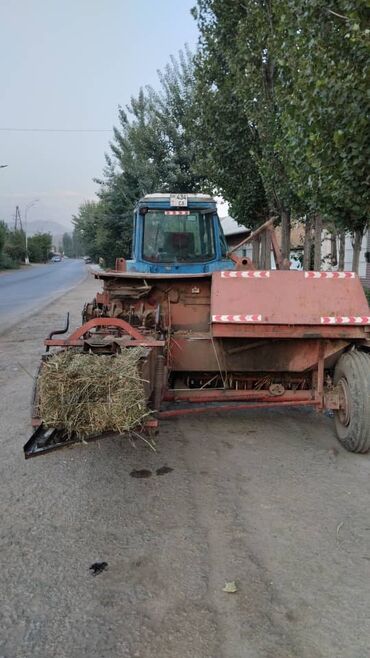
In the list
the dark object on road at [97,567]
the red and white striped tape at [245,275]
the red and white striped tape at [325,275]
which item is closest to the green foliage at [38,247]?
the red and white striped tape at [245,275]

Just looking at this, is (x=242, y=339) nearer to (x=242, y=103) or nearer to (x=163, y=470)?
(x=163, y=470)

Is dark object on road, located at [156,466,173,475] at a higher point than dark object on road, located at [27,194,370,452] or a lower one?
lower

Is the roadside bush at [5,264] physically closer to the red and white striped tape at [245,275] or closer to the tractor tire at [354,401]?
the red and white striped tape at [245,275]

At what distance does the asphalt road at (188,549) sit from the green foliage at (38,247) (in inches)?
3561

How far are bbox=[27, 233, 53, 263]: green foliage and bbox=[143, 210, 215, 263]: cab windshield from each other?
286 ft

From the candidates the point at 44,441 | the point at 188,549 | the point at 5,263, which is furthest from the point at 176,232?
the point at 5,263

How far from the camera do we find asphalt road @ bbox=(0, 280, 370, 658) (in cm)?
264

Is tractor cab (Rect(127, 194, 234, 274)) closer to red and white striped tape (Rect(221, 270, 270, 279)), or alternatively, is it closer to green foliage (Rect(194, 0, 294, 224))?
red and white striped tape (Rect(221, 270, 270, 279))

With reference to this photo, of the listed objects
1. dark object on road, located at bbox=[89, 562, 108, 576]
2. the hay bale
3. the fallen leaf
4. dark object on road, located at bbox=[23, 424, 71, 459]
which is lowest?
dark object on road, located at bbox=[89, 562, 108, 576]

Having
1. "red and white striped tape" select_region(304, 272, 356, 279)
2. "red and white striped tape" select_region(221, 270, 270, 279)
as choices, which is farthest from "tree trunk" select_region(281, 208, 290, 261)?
"red and white striped tape" select_region(221, 270, 270, 279)

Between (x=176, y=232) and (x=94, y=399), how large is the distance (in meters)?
4.36

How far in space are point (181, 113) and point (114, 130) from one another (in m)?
7.94

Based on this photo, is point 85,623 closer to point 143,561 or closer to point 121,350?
point 143,561

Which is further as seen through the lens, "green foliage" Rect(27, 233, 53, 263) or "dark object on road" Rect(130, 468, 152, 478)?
"green foliage" Rect(27, 233, 53, 263)
